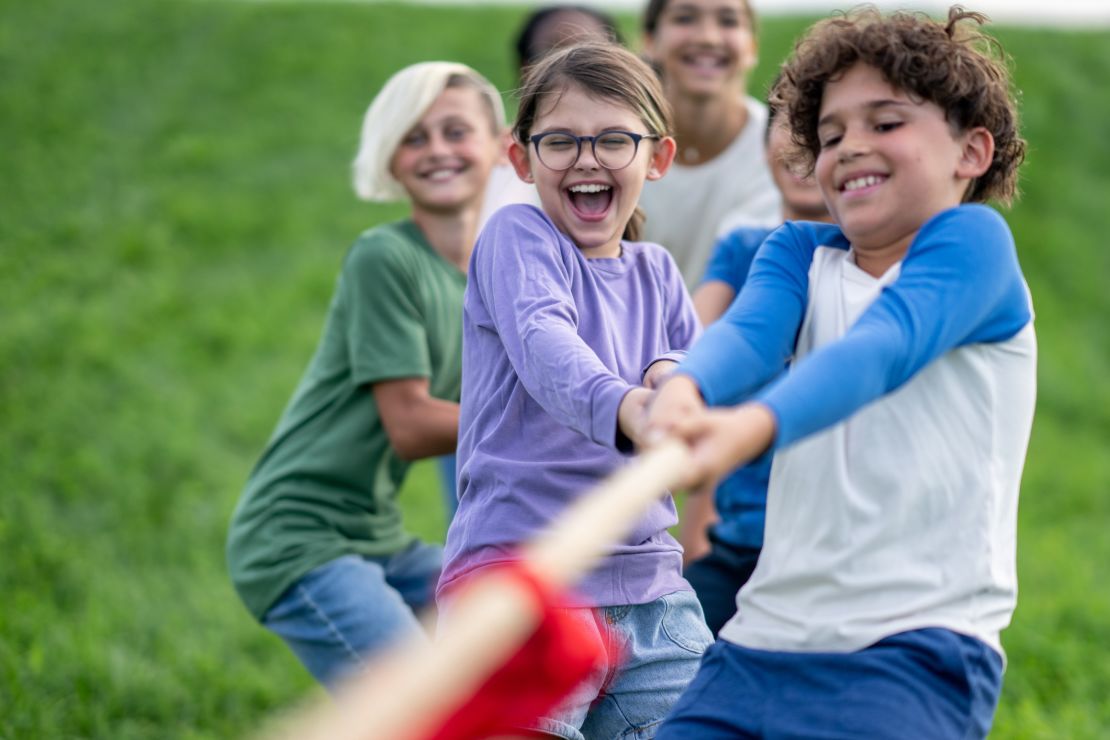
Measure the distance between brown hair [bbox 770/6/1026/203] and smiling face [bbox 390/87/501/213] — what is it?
1.60 metres

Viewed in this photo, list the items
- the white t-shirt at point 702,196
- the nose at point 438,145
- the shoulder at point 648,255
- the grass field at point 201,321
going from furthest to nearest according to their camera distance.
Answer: the grass field at point 201,321
the white t-shirt at point 702,196
the nose at point 438,145
the shoulder at point 648,255

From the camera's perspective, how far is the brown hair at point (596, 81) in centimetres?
279

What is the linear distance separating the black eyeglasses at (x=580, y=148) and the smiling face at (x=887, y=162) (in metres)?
0.50

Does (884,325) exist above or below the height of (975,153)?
below

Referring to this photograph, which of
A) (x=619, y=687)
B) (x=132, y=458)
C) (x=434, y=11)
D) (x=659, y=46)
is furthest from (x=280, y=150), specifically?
(x=619, y=687)

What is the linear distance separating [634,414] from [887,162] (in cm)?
64

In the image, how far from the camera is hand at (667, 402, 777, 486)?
1917 mm

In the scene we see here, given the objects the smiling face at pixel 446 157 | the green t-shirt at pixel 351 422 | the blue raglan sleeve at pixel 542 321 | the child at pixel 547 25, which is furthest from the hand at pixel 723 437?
the child at pixel 547 25

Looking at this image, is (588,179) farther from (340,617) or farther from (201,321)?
(201,321)

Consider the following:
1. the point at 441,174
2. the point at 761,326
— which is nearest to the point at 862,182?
the point at 761,326

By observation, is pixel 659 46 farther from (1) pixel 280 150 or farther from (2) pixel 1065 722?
(1) pixel 280 150

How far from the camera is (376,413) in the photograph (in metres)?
3.92

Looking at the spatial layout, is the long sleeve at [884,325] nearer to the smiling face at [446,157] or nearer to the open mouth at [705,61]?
the smiling face at [446,157]

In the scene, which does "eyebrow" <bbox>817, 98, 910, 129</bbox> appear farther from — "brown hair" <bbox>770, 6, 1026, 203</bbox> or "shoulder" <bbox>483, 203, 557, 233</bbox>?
"shoulder" <bbox>483, 203, 557, 233</bbox>
